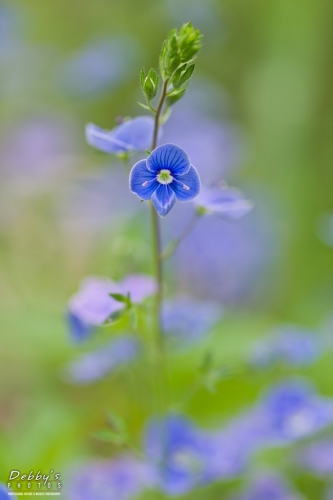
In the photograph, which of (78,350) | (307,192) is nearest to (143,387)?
(78,350)

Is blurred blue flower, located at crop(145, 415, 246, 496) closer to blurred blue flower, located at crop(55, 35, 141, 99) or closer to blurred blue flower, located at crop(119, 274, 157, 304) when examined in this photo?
blurred blue flower, located at crop(119, 274, 157, 304)

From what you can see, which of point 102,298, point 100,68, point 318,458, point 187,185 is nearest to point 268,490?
point 318,458

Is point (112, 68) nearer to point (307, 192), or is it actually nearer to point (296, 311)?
point (307, 192)

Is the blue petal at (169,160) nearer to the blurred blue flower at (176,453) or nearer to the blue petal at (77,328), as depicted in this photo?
the blue petal at (77,328)

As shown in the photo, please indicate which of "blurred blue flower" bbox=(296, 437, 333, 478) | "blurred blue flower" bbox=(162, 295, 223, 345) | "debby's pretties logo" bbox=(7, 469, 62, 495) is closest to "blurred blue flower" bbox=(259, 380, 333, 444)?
"blurred blue flower" bbox=(296, 437, 333, 478)

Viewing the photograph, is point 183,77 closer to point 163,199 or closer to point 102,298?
point 163,199

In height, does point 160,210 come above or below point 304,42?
below

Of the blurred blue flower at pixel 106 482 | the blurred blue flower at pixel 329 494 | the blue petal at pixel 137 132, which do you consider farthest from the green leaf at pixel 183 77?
the blurred blue flower at pixel 329 494
